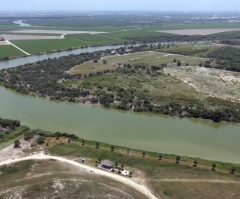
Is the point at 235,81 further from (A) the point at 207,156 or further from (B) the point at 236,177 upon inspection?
(B) the point at 236,177

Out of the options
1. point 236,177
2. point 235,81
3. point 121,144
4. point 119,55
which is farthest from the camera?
point 119,55

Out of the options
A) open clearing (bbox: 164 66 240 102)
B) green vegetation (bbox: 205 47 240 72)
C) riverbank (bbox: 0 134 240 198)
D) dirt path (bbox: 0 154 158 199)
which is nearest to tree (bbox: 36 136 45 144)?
riverbank (bbox: 0 134 240 198)

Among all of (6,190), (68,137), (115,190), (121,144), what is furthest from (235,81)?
(6,190)

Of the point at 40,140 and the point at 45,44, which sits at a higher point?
the point at 45,44

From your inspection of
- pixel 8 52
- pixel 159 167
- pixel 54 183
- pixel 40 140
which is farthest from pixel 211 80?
pixel 8 52

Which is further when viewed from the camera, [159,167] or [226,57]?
[226,57]

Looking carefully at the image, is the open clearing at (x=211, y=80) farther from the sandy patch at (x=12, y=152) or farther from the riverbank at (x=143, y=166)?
the sandy patch at (x=12, y=152)

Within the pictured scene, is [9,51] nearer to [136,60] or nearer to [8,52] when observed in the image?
[8,52]
